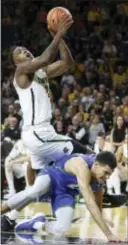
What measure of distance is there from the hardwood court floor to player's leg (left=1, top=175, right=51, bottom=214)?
0.80ft

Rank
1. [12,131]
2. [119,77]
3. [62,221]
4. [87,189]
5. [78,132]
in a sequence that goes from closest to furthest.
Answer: [87,189] → [62,221] → [12,131] → [78,132] → [119,77]

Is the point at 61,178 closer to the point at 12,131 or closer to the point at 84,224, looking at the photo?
the point at 84,224

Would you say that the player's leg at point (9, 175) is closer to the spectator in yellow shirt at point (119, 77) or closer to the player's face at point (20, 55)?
the spectator in yellow shirt at point (119, 77)

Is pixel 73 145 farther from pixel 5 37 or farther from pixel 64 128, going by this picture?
pixel 5 37

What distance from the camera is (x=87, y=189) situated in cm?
602

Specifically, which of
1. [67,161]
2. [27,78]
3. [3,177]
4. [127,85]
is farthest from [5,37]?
[67,161]

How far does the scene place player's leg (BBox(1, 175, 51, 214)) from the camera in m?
6.65

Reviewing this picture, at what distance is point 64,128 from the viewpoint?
1247 cm

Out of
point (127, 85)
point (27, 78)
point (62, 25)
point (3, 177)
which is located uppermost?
point (62, 25)

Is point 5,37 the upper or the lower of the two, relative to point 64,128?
upper

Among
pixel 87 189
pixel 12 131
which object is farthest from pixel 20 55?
pixel 12 131

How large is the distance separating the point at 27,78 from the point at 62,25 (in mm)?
604

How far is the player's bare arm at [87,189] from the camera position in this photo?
5875mm

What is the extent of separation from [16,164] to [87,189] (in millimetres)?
5612
